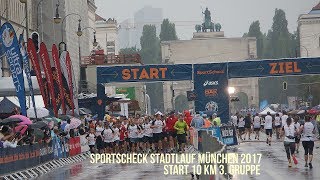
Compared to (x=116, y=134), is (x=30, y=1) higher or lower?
higher

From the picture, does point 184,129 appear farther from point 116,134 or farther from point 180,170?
point 180,170

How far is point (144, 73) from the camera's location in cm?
5544

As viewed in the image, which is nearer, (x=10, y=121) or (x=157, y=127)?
(x=10, y=121)

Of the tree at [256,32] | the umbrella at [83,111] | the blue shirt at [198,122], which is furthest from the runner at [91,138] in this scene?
the tree at [256,32]

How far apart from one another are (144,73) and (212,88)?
14.0 ft

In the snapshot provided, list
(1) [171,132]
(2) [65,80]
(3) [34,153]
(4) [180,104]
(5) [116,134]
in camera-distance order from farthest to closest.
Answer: (4) [180,104] → (2) [65,80] → (1) [171,132] → (5) [116,134] → (3) [34,153]

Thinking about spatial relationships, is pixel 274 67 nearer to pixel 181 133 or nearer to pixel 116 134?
pixel 181 133

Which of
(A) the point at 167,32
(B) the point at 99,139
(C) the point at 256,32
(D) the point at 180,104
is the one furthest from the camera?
(C) the point at 256,32

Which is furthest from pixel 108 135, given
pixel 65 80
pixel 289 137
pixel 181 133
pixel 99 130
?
pixel 289 137

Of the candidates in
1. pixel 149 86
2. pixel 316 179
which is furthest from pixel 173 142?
pixel 149 86

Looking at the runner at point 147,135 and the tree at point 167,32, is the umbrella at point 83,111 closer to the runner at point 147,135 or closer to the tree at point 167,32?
the runner at point 147,135

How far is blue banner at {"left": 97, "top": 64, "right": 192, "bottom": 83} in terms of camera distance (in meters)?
54.7

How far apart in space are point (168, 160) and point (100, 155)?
494 centimetres

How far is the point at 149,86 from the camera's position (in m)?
189
